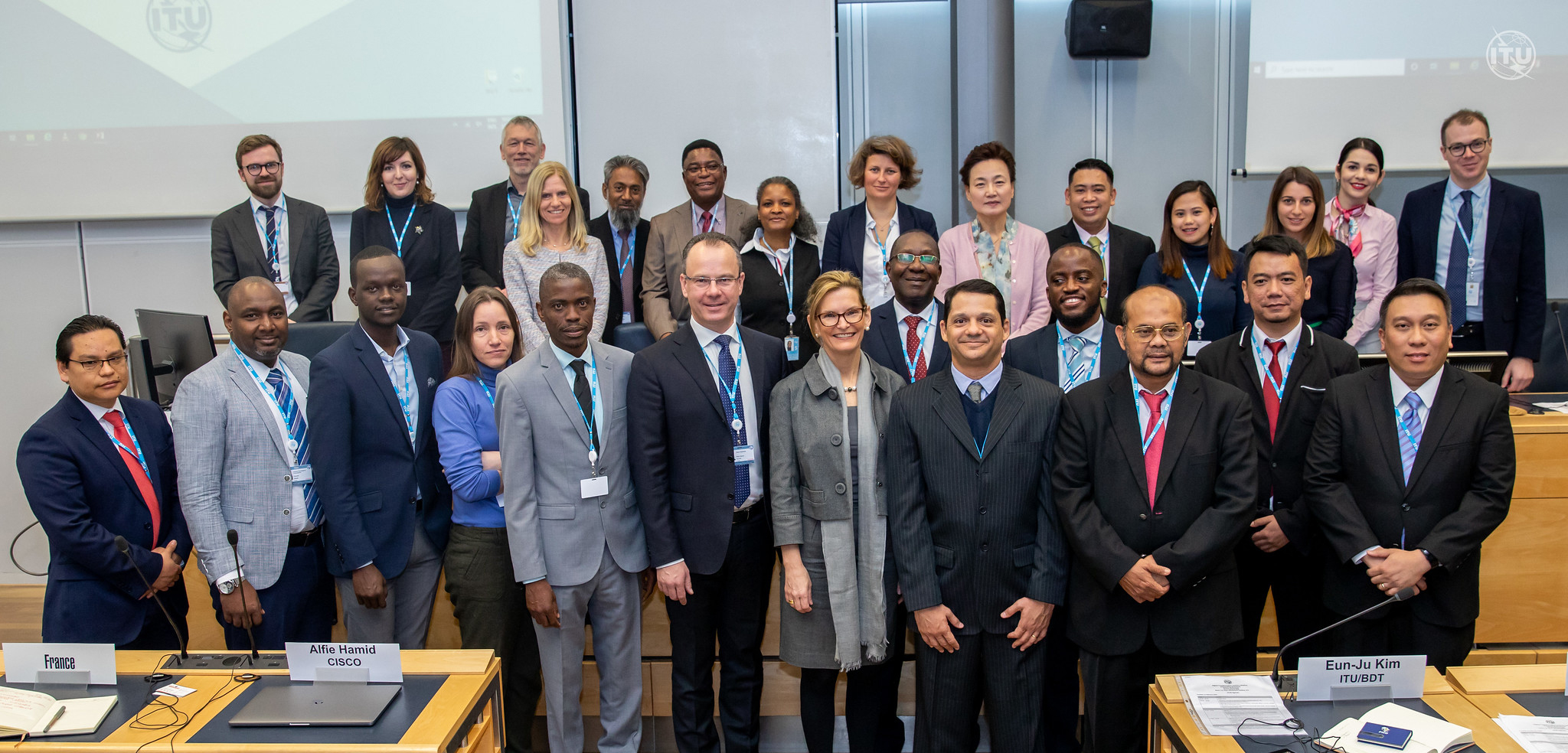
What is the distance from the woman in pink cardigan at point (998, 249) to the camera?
3443mm

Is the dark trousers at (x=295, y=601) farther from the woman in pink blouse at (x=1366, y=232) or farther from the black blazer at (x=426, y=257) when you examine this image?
the woman in pink blouse at (x=1366, y=232)

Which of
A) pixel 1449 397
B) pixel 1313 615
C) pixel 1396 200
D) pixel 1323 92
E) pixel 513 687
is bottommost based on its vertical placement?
pixel 513 687

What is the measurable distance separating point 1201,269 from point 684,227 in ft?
6.73

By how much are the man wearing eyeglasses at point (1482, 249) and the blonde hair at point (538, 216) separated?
355 centimetres

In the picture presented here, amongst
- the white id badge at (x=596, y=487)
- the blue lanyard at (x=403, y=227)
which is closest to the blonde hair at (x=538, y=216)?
the blue lanyard at (x=403, y=227)

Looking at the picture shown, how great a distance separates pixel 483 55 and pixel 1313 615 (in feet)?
14.8

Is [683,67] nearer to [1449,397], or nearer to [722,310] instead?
[722,310]

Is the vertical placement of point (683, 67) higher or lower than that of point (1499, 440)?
higher

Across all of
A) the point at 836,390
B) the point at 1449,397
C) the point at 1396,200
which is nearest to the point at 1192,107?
the point at 1396,200

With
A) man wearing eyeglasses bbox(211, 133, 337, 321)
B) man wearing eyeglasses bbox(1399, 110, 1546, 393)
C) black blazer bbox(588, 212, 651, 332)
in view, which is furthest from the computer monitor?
man wearing eyeglasses bbox(1399, 110, 1546, 393)

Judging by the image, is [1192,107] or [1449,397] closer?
[1449,397]

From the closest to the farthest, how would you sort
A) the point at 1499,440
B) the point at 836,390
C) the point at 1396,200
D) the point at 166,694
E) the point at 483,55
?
the point at 166,694, the point at 1499,440, the point at 836,390, the point at 483,55, the point at 1396,200

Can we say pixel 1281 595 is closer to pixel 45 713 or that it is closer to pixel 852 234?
pixel 852 234

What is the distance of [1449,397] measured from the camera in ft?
7.93
